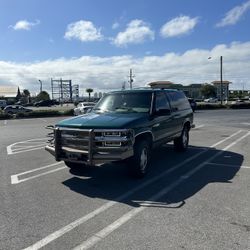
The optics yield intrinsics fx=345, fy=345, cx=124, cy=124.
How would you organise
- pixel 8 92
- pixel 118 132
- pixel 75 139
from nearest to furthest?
pixel 118 132
pixel 75 139
pixel 8 92

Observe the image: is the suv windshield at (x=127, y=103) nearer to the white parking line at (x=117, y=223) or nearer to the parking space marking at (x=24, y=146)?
the white parking line at (x=117, y=223)

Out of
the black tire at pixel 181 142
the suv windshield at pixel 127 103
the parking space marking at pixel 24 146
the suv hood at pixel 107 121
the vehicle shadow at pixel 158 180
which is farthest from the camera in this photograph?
the parking space marking at pixel 24 146

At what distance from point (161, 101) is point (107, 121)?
2224 millimetres

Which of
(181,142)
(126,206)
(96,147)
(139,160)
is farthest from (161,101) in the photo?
(126,206)

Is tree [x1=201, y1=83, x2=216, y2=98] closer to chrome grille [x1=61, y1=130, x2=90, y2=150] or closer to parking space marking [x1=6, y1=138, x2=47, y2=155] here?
parking space marking [x1=6, y1=138, x2=47, y2=155]

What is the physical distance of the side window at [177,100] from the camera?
9.54m

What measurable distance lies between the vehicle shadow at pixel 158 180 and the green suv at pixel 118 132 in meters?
0.38

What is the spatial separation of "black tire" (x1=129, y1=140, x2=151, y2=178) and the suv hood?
1.64 feet

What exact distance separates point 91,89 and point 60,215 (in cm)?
11050

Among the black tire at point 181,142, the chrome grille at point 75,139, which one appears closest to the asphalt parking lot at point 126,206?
the chrome grille at point 75,139

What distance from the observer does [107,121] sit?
6832mm

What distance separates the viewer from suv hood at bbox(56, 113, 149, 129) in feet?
21.7

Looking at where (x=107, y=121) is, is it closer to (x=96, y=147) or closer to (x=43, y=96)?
(x=96, y=147)

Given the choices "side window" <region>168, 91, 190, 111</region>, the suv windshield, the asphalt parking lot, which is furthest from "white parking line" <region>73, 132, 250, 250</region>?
"side window" <region>168, 91, 190, 111</region>
